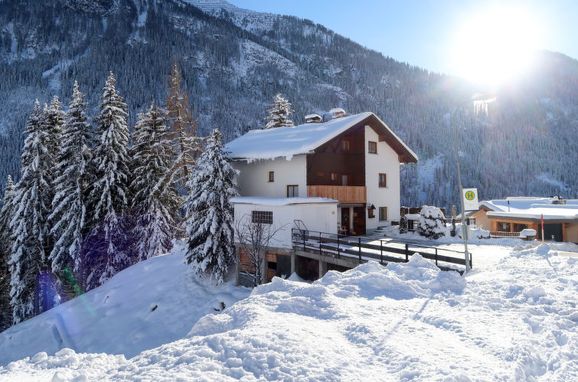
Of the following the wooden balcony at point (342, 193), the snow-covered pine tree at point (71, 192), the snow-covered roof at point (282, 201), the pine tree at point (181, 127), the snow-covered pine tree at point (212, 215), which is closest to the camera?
the snow-covered roof at point (282, 201)

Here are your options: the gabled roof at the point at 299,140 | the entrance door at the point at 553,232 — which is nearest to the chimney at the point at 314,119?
the gabled roof at the point at 299,140

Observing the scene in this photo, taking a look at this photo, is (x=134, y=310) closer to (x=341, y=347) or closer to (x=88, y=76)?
(x=341, y=347)

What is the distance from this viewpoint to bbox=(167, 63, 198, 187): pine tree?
34312 mm

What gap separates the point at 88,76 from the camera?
193 metres

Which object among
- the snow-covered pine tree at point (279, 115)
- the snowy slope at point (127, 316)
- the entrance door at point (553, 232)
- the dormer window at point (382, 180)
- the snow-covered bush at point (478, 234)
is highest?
the snow-covered pine tree at point (279, 115)

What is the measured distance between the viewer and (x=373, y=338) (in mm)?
7902

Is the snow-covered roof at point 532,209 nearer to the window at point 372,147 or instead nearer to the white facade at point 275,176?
the window at point 372,147

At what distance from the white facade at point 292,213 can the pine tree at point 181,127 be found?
11564 mm

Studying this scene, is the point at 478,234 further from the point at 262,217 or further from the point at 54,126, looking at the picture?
the point at 54,126

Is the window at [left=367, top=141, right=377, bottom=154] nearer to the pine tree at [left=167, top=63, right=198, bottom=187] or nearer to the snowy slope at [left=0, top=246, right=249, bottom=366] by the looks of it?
the pine tree at [left=167, top=63, right=198, bottom=187]

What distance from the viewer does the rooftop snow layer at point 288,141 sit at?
25953 millimetres

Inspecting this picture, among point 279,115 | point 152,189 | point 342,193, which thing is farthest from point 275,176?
point 279,115

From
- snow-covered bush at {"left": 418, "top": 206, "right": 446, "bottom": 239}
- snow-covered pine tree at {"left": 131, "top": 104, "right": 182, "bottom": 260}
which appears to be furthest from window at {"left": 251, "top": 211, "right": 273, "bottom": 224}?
snow-covered bush at {"left": 418, "top": 206, "right": 446, "bottom": 239}

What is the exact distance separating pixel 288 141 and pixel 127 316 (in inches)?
618
